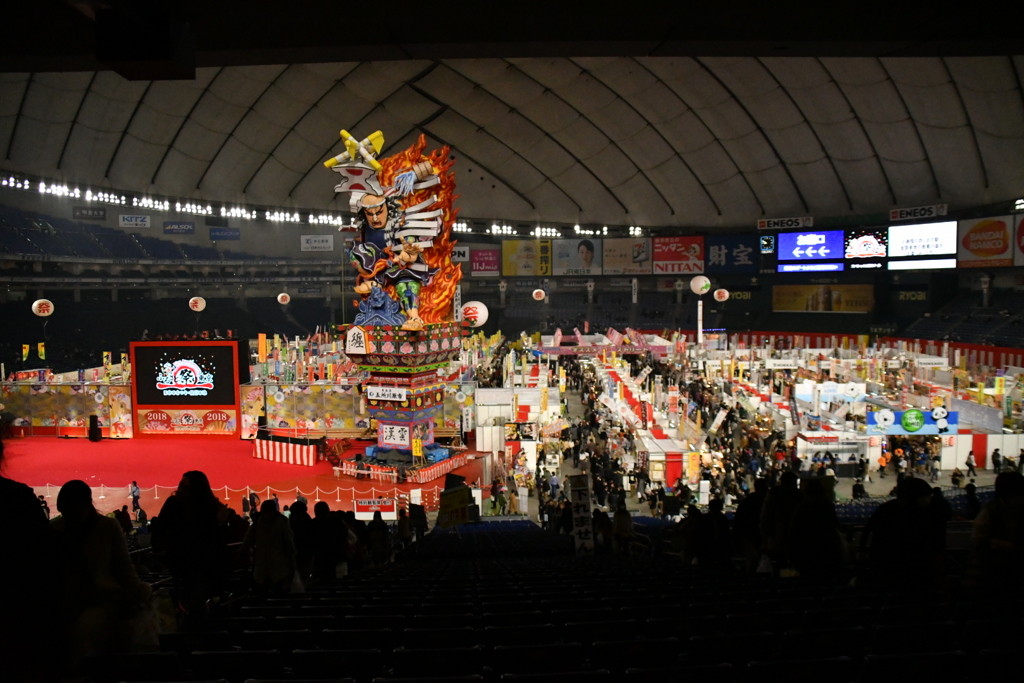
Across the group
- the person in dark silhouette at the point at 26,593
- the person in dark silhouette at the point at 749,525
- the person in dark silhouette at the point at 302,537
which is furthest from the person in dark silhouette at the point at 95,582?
the person in dark silhouette at the point at 749,525

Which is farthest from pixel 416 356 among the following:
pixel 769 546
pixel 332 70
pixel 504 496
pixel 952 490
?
pixel 332 70

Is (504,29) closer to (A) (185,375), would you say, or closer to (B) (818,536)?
(B) (818,536)

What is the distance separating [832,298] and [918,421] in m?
32.0

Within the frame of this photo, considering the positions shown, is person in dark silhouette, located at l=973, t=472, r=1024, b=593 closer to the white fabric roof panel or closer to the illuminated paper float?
the illuminated paper float

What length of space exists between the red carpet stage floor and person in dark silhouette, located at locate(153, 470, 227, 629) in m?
13.7

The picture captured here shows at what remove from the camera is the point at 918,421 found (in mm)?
18375

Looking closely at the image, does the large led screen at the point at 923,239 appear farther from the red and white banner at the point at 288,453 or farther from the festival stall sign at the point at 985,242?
the red and white banner at the point at 288,453

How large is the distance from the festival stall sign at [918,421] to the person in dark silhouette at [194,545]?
18.0 metres

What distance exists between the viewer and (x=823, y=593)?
4.30 meters

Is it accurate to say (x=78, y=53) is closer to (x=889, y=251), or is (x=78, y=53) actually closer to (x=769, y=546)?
(x=769, y=546)

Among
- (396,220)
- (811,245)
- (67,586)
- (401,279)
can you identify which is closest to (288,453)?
(401,279)

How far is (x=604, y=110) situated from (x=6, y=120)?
30081 millimetres

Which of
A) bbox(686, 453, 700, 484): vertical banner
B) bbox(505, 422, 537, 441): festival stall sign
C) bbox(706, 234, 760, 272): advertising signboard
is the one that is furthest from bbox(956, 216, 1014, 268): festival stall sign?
bbox(686, 453, 700, 484): vertical banner

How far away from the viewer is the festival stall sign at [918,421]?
18359 millimetres
